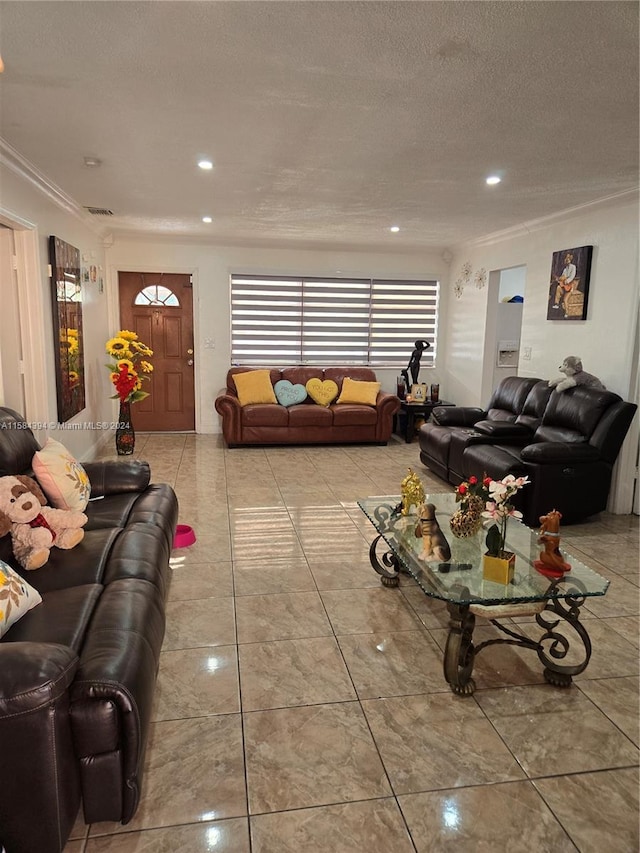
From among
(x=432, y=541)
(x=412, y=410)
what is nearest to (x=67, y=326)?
(x=432, y=541)

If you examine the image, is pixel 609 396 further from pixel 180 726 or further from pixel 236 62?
pixel 180 726

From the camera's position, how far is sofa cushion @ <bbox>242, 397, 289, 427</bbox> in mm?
6344

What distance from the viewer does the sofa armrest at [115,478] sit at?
10.3ft

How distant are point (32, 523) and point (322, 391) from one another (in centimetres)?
468

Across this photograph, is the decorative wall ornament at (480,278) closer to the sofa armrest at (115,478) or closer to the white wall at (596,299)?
the white wall at (596,299)

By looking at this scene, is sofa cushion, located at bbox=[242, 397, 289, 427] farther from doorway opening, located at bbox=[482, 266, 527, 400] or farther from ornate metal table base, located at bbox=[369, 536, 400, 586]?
ornate metal table base, located at bbox=[369, 536, 400, 586]

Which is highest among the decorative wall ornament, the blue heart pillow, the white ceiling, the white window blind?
the white ceiling

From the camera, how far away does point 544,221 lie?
201 inches

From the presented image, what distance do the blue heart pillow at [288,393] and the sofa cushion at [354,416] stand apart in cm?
44

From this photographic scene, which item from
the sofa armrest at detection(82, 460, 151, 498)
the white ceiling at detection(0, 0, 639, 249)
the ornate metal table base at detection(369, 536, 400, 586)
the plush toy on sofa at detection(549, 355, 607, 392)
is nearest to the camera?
the white ceiling at detection(0, 0, 639, 249)

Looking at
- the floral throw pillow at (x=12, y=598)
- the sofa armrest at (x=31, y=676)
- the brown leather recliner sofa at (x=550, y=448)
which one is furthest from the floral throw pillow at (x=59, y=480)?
the brown leather recliner sofa at (x=550, y=448)

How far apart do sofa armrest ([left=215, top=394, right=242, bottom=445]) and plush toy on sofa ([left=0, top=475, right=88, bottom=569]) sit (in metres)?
3.80

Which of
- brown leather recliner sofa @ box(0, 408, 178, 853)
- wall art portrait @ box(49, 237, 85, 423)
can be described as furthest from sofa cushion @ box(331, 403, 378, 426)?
brown leather recliner sofa @ box(0, 408, 178, 853)

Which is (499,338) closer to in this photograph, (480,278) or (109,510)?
(480,278)
